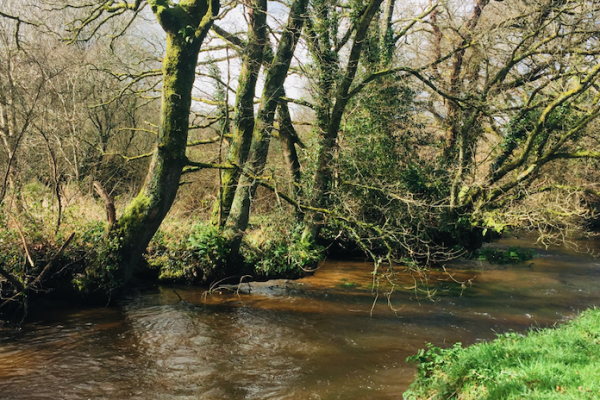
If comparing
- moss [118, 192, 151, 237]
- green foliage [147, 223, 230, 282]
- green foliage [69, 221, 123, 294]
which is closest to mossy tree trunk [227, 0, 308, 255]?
green foliage [147, 223, 230, 282]

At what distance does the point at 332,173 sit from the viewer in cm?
1209

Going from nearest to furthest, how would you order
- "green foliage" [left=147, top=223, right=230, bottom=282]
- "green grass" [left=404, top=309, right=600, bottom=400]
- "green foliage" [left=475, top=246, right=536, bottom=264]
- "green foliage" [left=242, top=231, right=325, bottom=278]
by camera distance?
"green grass" [left=404, top=309, right=600, bottom=400]
"green foliage" [left=147, top=223, right=230, bottom=282]
"green foliage" [left=242, top=231, right=325, bottom=278]
"green foliage" [left=475, top=246, right=536, bottom=264]

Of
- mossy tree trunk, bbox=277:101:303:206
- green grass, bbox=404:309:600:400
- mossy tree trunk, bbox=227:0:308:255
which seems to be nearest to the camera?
green grass, bbox=404:309:600:400

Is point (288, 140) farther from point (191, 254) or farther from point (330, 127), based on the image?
point (191, 254)

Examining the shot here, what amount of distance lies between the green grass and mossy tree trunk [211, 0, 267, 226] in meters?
6.63

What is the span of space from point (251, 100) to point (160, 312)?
5779 millimetres

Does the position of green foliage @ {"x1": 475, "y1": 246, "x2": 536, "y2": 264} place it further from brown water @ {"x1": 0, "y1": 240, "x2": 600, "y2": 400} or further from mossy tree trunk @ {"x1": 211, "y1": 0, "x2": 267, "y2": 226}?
mossy tree trunk @ {"x1": 211, "y1": 0, "x2": 267, "y2": 226}

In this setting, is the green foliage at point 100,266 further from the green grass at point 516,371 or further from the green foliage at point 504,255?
the green foliage at point 504,255

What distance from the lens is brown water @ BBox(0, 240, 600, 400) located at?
580 cm

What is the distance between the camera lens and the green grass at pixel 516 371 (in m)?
4.38

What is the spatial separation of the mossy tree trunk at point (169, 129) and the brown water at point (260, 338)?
171 centimetres

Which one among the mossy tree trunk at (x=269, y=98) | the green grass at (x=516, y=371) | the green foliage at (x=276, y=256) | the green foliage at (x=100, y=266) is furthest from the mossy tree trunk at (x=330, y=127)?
the green grass at (x=516, y=371)

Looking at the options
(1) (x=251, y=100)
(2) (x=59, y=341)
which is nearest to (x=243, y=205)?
(1) (x=251, y=100)

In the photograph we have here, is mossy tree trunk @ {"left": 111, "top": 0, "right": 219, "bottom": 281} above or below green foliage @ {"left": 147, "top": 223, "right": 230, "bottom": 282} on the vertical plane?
above
